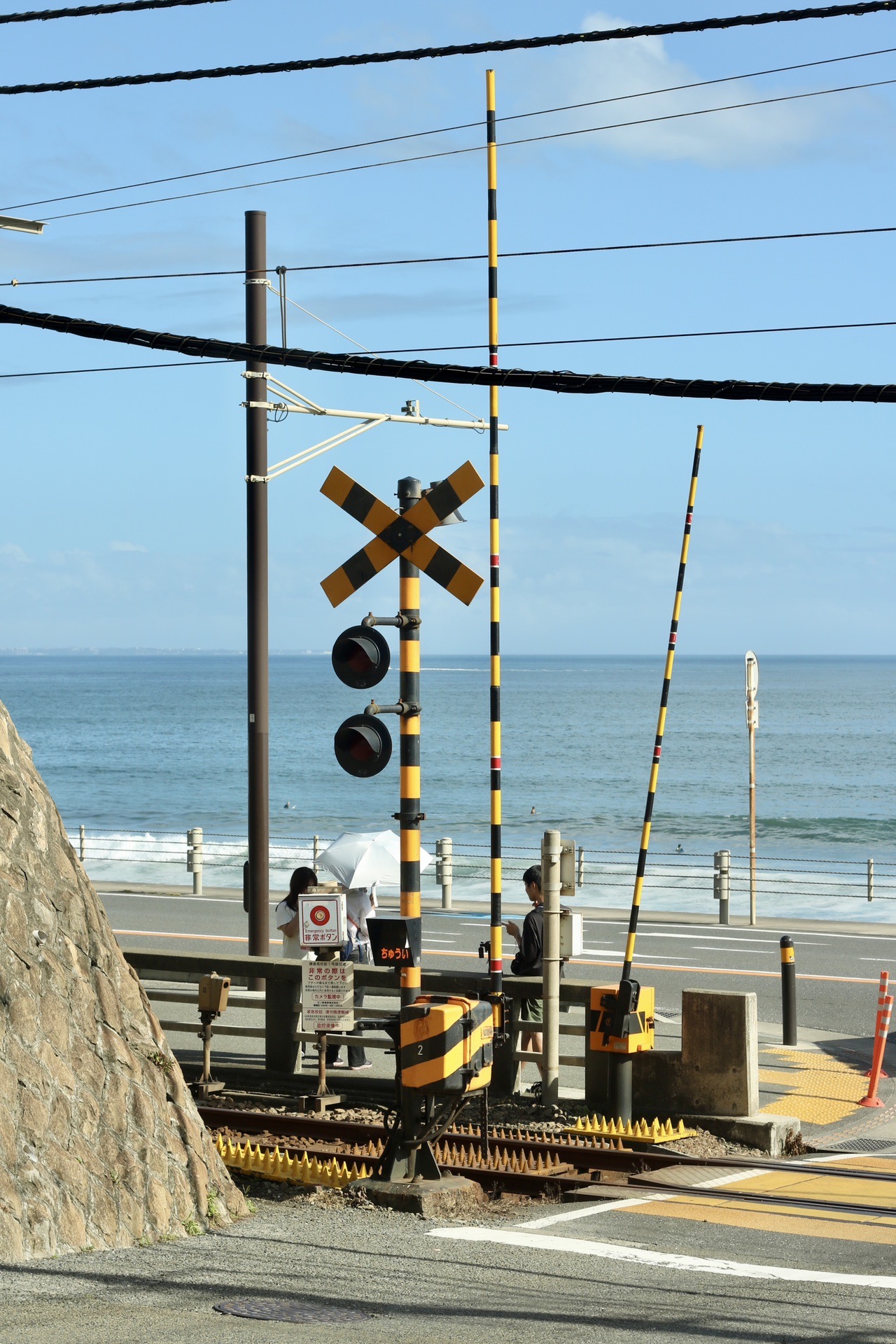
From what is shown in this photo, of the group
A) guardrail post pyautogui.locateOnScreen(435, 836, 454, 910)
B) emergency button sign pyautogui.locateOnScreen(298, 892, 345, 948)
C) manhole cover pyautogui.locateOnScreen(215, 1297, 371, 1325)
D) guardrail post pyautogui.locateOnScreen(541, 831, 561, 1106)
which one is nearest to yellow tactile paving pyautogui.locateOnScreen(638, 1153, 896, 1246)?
guardrail post pyautogui.locateOnScreen(541, 831, 561, 1106)

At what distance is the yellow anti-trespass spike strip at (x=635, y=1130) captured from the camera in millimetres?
10008

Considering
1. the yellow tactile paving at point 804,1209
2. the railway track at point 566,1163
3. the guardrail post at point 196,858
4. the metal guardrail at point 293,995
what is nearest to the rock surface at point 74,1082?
the railway track at point 566,1163

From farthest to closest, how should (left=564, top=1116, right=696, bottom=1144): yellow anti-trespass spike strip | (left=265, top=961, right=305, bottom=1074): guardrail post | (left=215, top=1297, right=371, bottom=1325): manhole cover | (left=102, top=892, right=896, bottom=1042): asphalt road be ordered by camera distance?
(left=102, top=892, right=896, bottom=1042): asphalt road
(left=265, top=961, right=305, bottom=1074): guardrail post
(left=564, top=1116, right=696, bottom=1144): yellow anti-trespass spike strip
(left=215, top=1297, right=371, bottom=1325): manhole cover

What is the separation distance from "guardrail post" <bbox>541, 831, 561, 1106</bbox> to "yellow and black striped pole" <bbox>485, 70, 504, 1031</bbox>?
1.23 feet

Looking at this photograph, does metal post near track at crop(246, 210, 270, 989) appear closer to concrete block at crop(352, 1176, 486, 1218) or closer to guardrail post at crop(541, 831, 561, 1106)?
guardrail post at crop(541, 831, 561, 1106)

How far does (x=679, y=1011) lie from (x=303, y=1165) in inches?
314

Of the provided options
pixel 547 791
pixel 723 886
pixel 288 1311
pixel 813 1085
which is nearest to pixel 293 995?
pixel 813 1085

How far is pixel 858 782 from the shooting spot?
85.9 metres

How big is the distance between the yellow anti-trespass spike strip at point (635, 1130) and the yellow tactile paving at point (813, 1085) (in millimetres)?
946

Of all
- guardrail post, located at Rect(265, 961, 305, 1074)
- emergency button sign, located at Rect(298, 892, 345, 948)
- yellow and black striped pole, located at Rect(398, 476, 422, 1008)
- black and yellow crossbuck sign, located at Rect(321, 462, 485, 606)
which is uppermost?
black and yellow crossbuck sign, located at Rect(321, 462, 485, 606)

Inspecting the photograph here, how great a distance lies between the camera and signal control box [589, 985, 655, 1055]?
10.4 meters

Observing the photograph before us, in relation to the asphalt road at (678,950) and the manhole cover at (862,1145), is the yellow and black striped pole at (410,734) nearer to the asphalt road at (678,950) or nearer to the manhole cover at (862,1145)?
the manhole cover at (862,1145)

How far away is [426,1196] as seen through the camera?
8.18 meters

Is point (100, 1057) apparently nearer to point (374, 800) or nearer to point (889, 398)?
point (889, 398)
